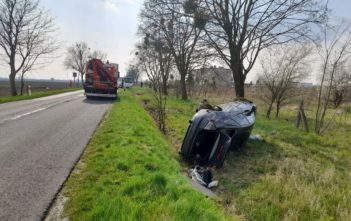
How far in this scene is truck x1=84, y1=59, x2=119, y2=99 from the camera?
2473 centimetres

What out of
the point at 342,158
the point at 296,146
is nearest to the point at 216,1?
the point at 296,146

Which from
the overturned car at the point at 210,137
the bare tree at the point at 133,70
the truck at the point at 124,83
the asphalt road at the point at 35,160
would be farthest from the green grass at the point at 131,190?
the truck at the point at 124,83

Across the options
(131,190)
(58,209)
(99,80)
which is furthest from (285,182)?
(99,80)

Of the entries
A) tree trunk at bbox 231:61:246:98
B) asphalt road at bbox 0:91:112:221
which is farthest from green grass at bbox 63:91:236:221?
tree trunk at bbox 231:61:246:98

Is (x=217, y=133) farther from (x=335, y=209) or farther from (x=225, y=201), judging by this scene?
(x=335, y=209)

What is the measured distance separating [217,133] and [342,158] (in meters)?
4.50

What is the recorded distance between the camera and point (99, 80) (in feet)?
81.3

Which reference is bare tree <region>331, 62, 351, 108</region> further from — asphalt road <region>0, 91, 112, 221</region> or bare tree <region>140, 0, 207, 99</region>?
asphalt road <region>0, 91, 112, 221</region>

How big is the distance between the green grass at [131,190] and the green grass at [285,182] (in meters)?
0.84

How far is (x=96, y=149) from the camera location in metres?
7.51

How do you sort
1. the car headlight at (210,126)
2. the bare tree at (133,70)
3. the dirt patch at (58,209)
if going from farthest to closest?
the bare tree at (133,70)
the car headlight at (210,126)
the dirt patch at (58,209)

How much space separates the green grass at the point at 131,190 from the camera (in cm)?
395

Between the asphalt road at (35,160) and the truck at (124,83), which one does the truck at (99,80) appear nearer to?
the asphalt road at (35,160)

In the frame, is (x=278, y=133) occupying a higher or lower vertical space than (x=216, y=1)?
lower
